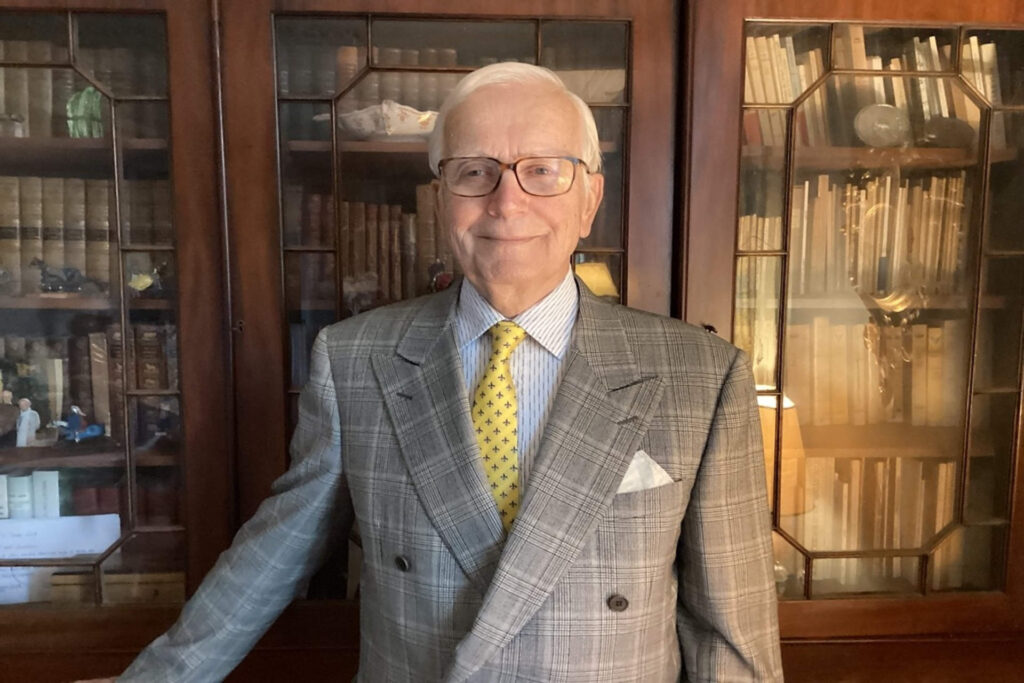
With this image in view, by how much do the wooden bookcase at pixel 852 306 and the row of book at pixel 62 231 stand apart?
3.05 feet

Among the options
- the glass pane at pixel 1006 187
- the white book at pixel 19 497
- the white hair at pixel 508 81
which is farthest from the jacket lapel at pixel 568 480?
the white book at pixel 19 497

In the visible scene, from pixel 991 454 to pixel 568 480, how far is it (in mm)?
920

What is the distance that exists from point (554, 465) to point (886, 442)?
0.80m

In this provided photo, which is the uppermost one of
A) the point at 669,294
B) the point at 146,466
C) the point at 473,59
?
the point at 473,59

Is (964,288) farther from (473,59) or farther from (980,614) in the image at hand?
(473,59)

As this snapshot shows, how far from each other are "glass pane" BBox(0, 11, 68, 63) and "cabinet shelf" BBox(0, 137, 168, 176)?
129 mm

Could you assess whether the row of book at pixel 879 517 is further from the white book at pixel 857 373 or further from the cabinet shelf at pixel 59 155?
the cabinet shelf at pixel 59 155

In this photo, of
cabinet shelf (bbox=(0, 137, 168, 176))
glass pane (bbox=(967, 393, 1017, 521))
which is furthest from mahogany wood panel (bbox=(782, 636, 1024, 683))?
cabinet shelf (bbox=(0, 137, 168, 176))

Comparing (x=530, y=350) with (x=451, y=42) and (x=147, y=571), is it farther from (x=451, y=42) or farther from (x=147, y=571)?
(x=147, y=571)

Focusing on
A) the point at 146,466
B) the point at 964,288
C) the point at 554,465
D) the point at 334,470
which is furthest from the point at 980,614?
the point at 146,466

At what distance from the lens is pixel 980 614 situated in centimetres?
128

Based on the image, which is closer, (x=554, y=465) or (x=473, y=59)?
(x=554, y=465)

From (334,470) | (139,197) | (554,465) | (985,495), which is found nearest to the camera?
(554,465)

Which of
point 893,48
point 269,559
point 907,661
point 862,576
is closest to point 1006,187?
point 893,48
